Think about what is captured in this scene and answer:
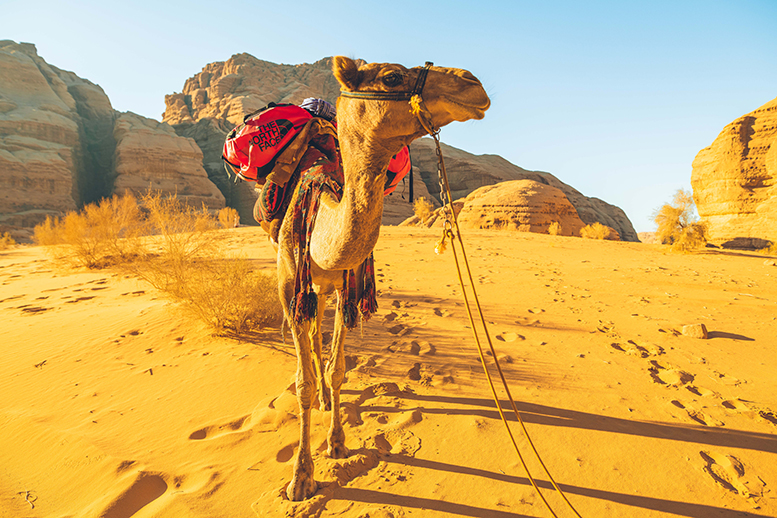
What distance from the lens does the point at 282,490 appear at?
2.54 meters

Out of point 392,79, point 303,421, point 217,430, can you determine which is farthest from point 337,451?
point 392,79

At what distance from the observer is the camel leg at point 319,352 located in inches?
116

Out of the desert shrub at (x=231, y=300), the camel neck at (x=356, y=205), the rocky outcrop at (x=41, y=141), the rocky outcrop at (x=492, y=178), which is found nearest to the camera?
the camel neck at (x=356, y=205)

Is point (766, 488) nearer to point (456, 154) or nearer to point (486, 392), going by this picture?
point (486, 392)

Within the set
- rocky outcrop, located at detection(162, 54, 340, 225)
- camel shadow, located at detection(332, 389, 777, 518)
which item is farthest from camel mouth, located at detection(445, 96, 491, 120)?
rocky outcrop, located at detection(162, 54, 340, 225)

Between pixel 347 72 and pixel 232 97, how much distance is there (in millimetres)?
64969

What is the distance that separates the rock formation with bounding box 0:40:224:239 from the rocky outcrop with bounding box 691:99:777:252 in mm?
38949

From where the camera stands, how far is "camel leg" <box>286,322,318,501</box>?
2.48 meters

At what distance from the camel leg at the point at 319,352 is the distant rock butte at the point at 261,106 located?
91.4 feet

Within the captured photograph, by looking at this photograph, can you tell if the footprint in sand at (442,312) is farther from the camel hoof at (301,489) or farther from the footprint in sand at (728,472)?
the camel hoof at (301,489)

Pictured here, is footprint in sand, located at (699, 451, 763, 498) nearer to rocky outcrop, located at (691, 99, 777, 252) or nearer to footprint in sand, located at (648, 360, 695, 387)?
footprint in sand, located at (648, 360, 695, 387)

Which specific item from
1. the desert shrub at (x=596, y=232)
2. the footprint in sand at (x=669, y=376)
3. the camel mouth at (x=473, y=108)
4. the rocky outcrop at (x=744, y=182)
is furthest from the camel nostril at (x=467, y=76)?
the rocky outcrop at (x=744, y=182)

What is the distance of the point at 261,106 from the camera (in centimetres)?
5038

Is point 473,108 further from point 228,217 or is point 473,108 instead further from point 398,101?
point 228,217
